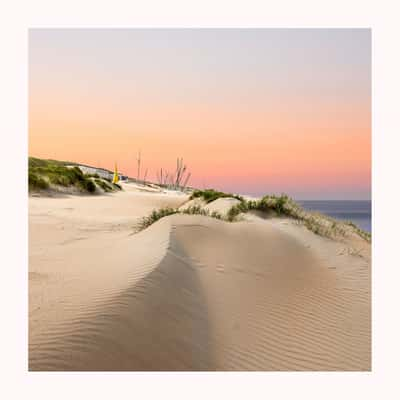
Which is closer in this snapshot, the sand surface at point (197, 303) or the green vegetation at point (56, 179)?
the sand surface at point (197, 303)

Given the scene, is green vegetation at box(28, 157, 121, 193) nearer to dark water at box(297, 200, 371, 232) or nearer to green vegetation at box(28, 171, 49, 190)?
green vegetation at box(28, 171, 49, 190)

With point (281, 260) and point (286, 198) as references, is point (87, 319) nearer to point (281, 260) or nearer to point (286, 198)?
point (281, 260)

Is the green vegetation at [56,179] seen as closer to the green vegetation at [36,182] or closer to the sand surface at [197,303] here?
the green vegetation at [36,182]

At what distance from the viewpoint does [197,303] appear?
12.1 feet

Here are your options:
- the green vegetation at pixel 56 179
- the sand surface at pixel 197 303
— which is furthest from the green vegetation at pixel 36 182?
the sand surface at pixel 197 303

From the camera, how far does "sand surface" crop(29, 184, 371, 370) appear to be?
8.38 ft

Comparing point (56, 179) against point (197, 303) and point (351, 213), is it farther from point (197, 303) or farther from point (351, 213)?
point (351, 213)

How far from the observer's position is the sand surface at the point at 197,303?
2.55 meters

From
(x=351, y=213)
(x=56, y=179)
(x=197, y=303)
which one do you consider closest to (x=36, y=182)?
(x=56, y=179)

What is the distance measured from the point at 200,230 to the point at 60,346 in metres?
4.24

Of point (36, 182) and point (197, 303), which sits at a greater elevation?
point (36, 182)

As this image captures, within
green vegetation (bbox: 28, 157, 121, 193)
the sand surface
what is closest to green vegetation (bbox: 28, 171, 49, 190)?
green vegetation (bbox: 28, 157, 121, 193)
